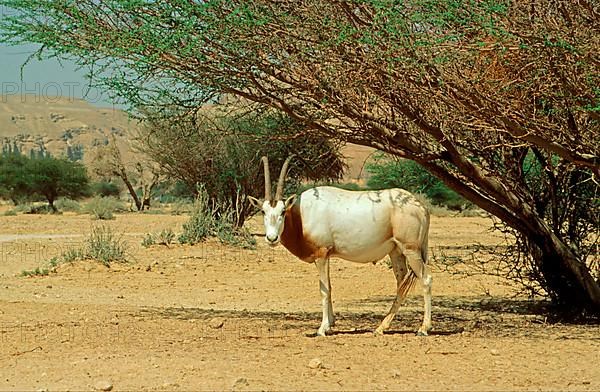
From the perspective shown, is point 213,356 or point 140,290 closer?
point 213,356

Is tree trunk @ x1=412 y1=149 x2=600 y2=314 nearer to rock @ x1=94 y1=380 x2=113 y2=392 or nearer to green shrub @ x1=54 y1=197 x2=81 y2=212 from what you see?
rock @ x1=94 y1=380 x2=113 y2=392

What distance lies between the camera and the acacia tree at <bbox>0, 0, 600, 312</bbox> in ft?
31.1

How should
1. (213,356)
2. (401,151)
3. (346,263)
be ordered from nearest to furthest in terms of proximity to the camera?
(213,356) → (401,151) → (346,263)

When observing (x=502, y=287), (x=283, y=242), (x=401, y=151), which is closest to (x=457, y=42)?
(x=401, y=151)

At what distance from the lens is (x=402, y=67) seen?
32.5 feet

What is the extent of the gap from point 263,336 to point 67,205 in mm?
46964

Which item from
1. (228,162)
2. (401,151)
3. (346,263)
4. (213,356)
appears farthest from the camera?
(228,162)

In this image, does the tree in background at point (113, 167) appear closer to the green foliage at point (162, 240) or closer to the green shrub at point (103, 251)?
the green foliage at point (162, 240)

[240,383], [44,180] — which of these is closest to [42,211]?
[44,180]

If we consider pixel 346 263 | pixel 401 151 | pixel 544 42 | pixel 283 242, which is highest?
pixel 544 42

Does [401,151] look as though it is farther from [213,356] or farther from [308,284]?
[308,284]

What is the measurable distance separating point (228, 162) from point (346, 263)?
6.04 m

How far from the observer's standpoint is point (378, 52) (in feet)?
32.2

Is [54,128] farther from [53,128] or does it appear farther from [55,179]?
[55,179]
